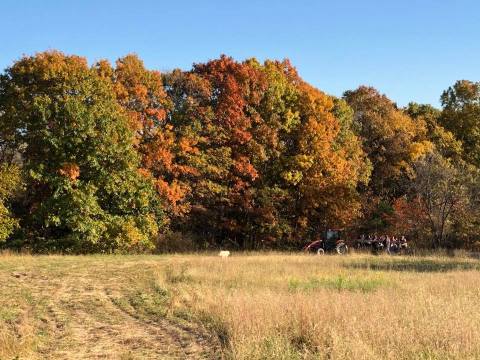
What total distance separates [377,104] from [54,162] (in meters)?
28.5

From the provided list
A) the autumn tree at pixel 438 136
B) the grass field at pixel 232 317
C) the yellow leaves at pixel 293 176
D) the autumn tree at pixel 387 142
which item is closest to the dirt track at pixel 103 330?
the grass field at pixel 232 317

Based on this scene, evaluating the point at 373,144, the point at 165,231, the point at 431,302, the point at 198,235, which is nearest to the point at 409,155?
the point at 373,144

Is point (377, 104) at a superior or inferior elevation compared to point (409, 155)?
superior

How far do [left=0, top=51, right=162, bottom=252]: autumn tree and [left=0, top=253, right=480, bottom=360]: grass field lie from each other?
A: 8624 millimetres

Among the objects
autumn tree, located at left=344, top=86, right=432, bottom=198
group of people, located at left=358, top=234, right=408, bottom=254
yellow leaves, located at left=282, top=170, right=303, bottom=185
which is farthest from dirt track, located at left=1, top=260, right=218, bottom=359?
autumn tree, located at left=344, top=86, right=432, bottom=198

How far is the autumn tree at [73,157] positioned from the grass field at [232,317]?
8624 millimetres

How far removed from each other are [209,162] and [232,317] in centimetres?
2383

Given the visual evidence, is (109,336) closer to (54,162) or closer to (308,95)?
(54,162)

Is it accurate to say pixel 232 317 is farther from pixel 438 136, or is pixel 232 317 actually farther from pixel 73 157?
pixel 438 136

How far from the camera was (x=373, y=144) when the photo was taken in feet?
144

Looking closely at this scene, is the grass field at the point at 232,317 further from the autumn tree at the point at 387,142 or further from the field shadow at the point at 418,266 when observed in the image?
the autumn tree at the point at 387,142

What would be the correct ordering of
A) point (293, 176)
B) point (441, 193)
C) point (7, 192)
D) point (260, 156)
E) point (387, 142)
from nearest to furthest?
point (7, 192) → point (260, 156) → point (441, 193) → point (293, 176) → point (387, 142)

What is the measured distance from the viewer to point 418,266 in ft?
75.7

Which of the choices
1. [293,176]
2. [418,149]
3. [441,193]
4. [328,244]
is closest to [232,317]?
[328,244]
